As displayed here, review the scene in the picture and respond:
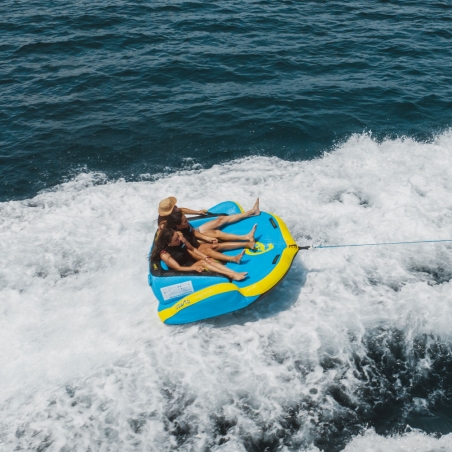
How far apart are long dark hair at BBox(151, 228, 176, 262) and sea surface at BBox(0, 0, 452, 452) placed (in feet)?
2.81

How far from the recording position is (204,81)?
13688 mm

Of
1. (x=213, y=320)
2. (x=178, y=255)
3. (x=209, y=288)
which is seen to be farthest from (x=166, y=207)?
(x=213, y=320)

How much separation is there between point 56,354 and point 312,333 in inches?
135

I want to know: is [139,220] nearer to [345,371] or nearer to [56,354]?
[56,354]

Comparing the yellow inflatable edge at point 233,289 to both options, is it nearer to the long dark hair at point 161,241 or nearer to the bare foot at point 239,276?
the bare foot at point 239,276

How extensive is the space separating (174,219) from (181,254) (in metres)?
0.56

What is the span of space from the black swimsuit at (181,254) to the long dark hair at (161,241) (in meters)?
0.08

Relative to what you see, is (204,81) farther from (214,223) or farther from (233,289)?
(233,289)

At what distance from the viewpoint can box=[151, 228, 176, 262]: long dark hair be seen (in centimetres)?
705

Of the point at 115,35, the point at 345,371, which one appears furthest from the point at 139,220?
the point at 115,35

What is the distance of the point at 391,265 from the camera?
26.4 feet

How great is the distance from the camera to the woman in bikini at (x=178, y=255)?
23.3 feet

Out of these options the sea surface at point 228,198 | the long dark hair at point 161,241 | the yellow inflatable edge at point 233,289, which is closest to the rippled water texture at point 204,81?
the sea surface at point 228,198

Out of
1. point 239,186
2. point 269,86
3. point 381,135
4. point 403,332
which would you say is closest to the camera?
point 403,332
